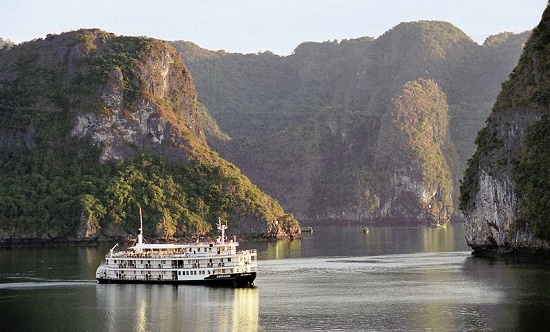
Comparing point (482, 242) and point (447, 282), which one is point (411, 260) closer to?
point (482, 242)

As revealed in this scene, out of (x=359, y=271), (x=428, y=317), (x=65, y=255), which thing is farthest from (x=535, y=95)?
(x=65, y=255)

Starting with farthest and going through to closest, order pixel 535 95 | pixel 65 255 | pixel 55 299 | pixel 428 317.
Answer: pixel 65 255 < pixel 535 95 < pixel 55 299 < pixel 428 317

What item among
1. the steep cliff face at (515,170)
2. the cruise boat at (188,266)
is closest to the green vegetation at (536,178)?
the steep cliff face at (515,170)

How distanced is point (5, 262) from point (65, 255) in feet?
50.6

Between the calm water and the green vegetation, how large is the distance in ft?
20.4

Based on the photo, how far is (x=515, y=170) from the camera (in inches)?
5433

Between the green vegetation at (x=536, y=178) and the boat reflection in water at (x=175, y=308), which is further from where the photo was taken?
the green vegetation at (x=536, y=178)

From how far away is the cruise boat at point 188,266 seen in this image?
369 ft

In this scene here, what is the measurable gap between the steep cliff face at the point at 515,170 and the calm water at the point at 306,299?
5192 millimetres

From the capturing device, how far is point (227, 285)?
112125 mm

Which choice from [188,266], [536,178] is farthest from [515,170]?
[188,266]

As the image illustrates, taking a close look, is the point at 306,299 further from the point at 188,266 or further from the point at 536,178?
the point at 536,178

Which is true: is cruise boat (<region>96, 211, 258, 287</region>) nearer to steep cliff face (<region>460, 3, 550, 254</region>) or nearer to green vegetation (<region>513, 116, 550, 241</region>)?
green vegetation (<region>513, 116, 550, 241</region>)

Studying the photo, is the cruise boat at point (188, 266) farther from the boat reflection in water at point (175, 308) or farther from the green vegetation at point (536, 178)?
the green vegetation at point (536, 178)
